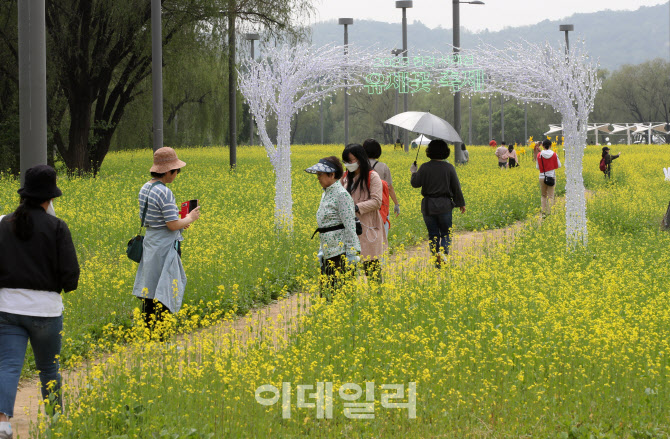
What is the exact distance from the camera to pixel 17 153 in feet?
80.0

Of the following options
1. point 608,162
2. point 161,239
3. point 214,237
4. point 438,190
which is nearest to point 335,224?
point 161,239

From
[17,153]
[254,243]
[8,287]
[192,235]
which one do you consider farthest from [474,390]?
[17,153]

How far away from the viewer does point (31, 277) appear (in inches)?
197

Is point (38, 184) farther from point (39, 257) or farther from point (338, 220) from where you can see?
point (338, 220)

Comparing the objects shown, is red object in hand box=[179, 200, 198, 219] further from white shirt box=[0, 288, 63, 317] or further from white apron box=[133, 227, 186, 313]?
white shirt box=[0, 288, 63, 317]

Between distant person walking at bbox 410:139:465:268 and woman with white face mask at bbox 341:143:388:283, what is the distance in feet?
5.47

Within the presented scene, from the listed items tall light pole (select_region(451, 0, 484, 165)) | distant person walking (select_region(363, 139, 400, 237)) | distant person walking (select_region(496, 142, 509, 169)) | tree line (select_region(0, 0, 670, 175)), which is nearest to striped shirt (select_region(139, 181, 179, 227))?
distant person walking (select_region(363, 139, 400, 237))

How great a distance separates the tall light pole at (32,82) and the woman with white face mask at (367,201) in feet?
9.72

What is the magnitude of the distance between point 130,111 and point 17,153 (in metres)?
8.90

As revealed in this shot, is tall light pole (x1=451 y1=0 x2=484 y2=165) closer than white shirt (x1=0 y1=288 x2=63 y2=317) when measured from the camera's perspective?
No

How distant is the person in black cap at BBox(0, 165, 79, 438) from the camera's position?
496 centimetres

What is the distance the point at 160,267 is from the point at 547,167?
461 inches

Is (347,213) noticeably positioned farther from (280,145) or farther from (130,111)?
(130,111)

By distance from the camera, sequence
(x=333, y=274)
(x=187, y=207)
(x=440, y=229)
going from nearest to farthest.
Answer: (x=187, y=207), (x=333, y=274), (x=440, y=229)
